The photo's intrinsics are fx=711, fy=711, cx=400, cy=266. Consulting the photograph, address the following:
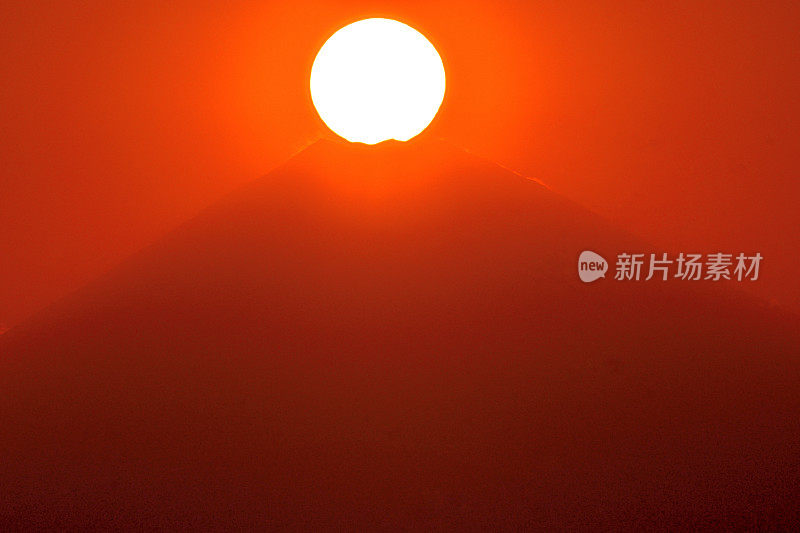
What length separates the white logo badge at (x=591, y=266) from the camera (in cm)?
188

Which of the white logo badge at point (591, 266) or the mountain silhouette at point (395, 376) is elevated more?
the white logo badge at point (591, 266)

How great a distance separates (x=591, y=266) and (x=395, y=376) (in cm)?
60

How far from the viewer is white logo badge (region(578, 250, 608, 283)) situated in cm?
188

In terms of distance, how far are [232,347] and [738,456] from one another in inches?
50.6

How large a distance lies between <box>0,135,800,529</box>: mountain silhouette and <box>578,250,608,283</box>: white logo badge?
22mm

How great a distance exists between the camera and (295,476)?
1691 millimetres

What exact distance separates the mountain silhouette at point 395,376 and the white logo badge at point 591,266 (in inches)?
0.8

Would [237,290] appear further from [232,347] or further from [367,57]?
[367,57]

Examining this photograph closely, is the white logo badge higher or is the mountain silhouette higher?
the white logo badge

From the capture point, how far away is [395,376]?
177 cm

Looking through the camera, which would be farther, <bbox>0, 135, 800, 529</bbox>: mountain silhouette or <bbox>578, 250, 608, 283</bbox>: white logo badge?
<bbox>578, 250, 608, 283</bbox>: white logo badge

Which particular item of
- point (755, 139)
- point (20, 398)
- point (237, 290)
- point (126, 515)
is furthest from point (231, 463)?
point (755, 139)

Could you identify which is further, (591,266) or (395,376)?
(591,266)

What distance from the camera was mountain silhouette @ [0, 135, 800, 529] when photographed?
1684 mm
